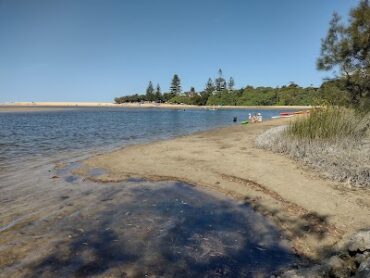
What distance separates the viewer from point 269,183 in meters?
10.5

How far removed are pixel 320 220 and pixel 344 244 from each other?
76.1 inches

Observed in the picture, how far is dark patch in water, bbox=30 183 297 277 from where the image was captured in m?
5.77

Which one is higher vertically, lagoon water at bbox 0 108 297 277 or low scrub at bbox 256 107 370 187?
low scrub at bbox 256 107 370 187

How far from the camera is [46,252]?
20.7ft

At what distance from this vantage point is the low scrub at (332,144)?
1047cm

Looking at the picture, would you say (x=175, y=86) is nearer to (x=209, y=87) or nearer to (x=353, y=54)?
(x=209, y=87)

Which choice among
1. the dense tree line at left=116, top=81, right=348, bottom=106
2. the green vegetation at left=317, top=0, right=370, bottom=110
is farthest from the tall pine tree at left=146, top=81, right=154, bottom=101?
the green vegetation at left=317, top=0, right=370, bottom=110

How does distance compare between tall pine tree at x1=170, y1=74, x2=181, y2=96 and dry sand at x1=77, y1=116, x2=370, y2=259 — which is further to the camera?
tall pine tree at x1=170, y1=74, x2=181, y2=96

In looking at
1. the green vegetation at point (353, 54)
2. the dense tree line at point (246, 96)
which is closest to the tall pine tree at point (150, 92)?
the dense tree line at point (246, 96)

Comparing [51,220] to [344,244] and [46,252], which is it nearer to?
[46,252]

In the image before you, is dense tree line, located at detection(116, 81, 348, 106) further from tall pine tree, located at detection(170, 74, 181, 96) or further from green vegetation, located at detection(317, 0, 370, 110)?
green vegetation, located at detection(317, 0, 370, 110)

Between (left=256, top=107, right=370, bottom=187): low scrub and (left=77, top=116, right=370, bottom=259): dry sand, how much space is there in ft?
1.78

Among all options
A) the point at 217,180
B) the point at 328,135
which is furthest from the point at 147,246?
the point at 328,135

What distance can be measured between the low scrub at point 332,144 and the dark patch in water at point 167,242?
3786 mm
